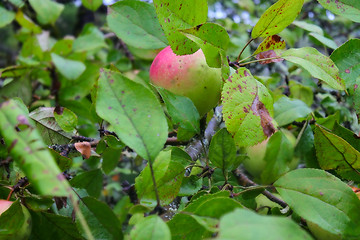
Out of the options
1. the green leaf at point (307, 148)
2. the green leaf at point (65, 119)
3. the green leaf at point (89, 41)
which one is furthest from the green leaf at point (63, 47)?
the green leaf at point (307, 148)

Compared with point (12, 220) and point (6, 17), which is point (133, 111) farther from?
point (6, 17)

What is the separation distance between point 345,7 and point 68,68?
868 mm

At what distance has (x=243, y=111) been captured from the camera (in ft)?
1.70

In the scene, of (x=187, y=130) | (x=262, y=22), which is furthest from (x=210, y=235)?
(x=262, y=22)

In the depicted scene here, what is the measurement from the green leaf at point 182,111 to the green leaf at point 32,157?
0.86ft

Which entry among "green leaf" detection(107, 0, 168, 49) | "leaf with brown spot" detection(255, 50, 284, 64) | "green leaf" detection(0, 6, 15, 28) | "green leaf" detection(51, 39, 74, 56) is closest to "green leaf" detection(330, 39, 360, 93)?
"leaf with brown spot" detection(255, 50, 284, 64)

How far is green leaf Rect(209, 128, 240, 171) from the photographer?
535mm

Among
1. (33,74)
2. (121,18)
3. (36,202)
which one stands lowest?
(33,74)

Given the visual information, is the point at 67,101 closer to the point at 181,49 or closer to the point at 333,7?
the point at 181,49

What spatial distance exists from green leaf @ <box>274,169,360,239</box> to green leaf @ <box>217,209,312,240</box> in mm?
148

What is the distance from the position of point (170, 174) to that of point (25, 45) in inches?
47.5

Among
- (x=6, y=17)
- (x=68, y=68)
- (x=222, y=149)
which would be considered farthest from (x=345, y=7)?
(x=6, y=17)

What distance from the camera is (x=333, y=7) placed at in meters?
0.60

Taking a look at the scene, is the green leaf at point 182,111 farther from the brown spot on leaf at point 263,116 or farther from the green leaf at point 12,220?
the green leaf at point 12,220
